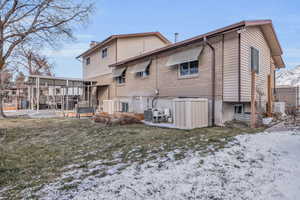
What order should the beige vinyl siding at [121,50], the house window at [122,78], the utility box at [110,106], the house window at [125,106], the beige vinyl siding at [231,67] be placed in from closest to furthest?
the beige vinyl siding at [231,67], the utility box at [110,106], the house window at [125,106], the house window at [122,78], the beige vinyl siding at [121,50]

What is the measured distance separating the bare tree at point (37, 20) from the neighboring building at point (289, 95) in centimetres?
1432

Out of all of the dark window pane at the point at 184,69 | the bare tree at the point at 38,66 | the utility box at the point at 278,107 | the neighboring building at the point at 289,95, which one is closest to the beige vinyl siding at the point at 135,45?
the dark window pane at the point at 184,69

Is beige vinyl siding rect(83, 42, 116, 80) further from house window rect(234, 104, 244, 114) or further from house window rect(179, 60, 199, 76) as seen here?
house window rect(234, 104, 244, 114)

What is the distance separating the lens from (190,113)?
264 inches

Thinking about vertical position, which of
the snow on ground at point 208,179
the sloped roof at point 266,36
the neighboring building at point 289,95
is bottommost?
the snow on ground at point 208,179

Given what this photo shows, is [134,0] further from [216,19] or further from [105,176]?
[105,176]

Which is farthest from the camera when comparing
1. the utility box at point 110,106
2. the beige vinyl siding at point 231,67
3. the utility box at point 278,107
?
the utility box at point 110,106

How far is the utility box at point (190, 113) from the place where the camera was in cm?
672

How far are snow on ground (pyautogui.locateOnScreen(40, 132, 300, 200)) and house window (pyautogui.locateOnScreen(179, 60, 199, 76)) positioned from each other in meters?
5.38

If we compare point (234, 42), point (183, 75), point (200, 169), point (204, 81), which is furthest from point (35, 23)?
point (200, 169)

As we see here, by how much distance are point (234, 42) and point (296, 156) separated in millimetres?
4964

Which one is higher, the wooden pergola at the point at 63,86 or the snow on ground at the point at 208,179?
the wooden pergola at the point at 63,86

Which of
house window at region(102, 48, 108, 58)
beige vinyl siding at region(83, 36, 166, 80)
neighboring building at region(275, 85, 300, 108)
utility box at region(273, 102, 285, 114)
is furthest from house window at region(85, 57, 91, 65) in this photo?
neighboring building at region(275, 85, 300, 108)

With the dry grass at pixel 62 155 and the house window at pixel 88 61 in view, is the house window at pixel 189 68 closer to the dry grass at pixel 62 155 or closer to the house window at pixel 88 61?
the dry grass at pixel 62 155
